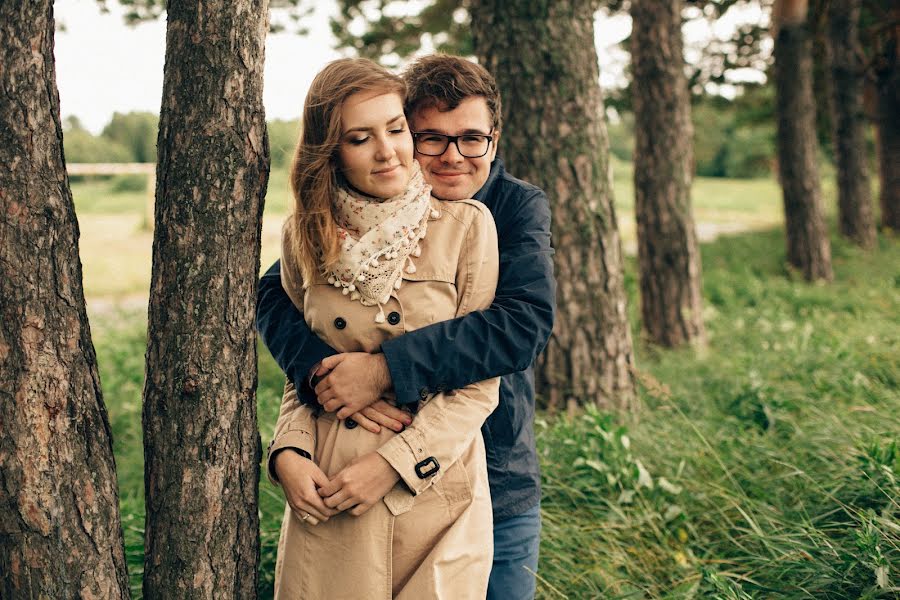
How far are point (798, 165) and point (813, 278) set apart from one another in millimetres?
1490

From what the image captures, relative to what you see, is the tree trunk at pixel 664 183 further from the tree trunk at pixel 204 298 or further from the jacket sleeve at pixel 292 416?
the tree trunk at pixel 204 298

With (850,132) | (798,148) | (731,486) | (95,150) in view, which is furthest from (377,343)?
(95,150)

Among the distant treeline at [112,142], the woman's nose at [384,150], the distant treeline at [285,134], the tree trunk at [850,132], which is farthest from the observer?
the distant treeline at [112,142]

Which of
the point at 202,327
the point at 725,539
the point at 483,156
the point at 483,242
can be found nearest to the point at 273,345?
the point at 202,327

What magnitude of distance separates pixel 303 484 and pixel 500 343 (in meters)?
0.58

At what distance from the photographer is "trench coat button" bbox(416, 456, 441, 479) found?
71.6 inches

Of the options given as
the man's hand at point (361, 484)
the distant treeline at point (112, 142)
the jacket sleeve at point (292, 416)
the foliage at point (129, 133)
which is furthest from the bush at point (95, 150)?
the man's hand at point (361, 484)

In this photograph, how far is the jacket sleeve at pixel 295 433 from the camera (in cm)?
192

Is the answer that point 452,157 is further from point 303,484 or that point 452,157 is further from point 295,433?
point 303,484

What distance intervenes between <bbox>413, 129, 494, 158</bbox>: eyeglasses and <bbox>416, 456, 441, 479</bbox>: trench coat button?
2.84ft

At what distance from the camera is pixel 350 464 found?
1.84 metres

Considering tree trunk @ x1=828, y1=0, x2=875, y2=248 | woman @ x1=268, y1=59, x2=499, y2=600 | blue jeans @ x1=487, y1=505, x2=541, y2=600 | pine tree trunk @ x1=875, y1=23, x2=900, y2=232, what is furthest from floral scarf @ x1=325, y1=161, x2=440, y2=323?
tree trunk @ x1=828, y1=0, x2=875, y2=248

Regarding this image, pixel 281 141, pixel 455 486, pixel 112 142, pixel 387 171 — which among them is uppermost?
pixel 112 142

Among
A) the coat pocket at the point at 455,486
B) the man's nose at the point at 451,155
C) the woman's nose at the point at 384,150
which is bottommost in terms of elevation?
the coat pocket at the point at 455,486
